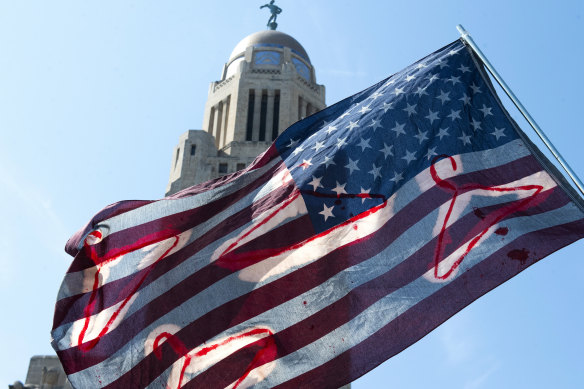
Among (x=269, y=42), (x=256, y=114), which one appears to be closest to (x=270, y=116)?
(x=256, y=114)

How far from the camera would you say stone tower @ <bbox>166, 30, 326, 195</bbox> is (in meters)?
38.2

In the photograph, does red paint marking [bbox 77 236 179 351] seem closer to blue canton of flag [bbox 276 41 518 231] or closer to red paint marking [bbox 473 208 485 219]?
blue canton of flag [bbox 276 41 518 231]

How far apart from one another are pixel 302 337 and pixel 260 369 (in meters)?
0.64

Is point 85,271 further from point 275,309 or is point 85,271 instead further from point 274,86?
point 274,86

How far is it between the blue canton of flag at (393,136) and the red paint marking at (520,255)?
1700 millimetres

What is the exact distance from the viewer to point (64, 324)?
9812 mm

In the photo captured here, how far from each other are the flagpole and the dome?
121ft

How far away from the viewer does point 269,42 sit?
46312mm

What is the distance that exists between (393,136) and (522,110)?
1.73 metres

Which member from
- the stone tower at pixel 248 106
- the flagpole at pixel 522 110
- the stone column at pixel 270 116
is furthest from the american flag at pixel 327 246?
the stone column at pixel 270 116

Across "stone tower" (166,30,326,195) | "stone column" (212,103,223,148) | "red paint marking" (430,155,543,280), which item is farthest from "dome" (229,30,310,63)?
"red paint marking" (430,155,543,280)

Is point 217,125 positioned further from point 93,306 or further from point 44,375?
point 93,306

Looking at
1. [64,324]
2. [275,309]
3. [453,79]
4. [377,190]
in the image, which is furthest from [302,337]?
[453,79]

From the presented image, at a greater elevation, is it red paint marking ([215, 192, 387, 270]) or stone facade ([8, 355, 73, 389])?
stone facade ([8, 355, 73, 389])
